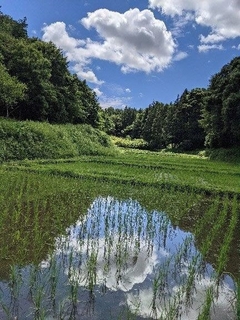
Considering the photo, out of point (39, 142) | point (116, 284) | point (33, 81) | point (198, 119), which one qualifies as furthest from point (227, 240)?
point (198, 119)

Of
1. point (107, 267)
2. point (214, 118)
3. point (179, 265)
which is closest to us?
point (107, 267)

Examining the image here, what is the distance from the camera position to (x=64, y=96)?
111 ft

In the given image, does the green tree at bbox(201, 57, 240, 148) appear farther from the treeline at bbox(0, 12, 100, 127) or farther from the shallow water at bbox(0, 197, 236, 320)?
the shallow water at bbox(0, 197, 236, 320)

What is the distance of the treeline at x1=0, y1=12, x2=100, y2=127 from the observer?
2366cm

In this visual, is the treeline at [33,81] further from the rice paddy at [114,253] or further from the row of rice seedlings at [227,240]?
the row of rice seedlings at [227,240]

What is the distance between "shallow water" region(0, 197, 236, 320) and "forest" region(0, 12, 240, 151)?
55.4 ft

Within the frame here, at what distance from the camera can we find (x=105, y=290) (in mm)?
4438

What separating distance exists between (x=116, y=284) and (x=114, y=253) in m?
1.23

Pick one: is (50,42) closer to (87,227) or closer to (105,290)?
(87,227)

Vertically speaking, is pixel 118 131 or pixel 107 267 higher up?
pixel 118 131

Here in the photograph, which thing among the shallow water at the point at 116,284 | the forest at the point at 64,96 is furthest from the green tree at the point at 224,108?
the shallow water at the point at 116,284

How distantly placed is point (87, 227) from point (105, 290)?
3.09 metres

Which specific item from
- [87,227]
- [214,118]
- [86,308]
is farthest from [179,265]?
[214,118]

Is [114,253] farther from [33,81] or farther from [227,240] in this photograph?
[33,81]
